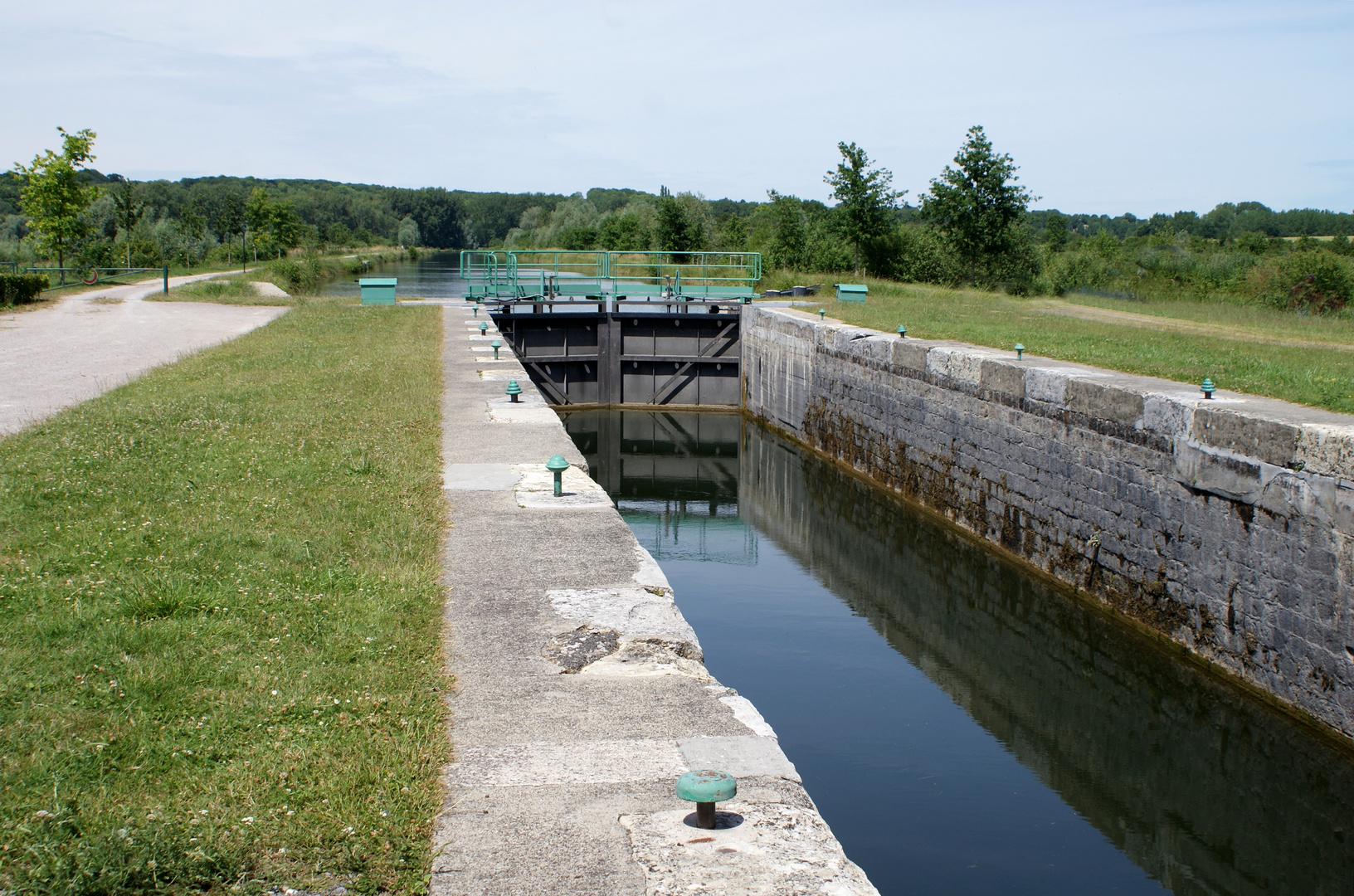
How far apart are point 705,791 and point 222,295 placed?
89.8 ft

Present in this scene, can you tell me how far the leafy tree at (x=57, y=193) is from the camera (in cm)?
2941

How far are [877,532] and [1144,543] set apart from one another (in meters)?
4.32

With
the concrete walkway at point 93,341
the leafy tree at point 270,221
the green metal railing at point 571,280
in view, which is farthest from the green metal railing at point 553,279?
the leafy tree at point 270,221

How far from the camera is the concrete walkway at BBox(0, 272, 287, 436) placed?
11.4 m

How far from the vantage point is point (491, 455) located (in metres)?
8.15

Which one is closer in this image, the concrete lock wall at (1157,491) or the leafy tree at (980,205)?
the concrete lock wall at (1157,491)

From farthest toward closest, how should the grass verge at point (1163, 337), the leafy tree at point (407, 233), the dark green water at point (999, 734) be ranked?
the leafy tree at point (407, 233), the grass verge at point (1163, 337), the dark green water at point (999, 734)

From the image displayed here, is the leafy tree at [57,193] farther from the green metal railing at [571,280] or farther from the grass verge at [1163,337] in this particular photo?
the grass verge at [1163,337]

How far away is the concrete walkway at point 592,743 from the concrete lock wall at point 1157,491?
4235 mm

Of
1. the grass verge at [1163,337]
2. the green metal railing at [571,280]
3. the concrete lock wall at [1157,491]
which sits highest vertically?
the green metal railing at [571,280]

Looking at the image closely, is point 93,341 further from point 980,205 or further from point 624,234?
point 624,234

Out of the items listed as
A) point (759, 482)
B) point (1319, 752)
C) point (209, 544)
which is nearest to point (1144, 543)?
point (1319, 752)

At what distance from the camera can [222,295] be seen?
2712cm

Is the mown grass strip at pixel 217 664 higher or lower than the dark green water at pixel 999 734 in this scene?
higher
